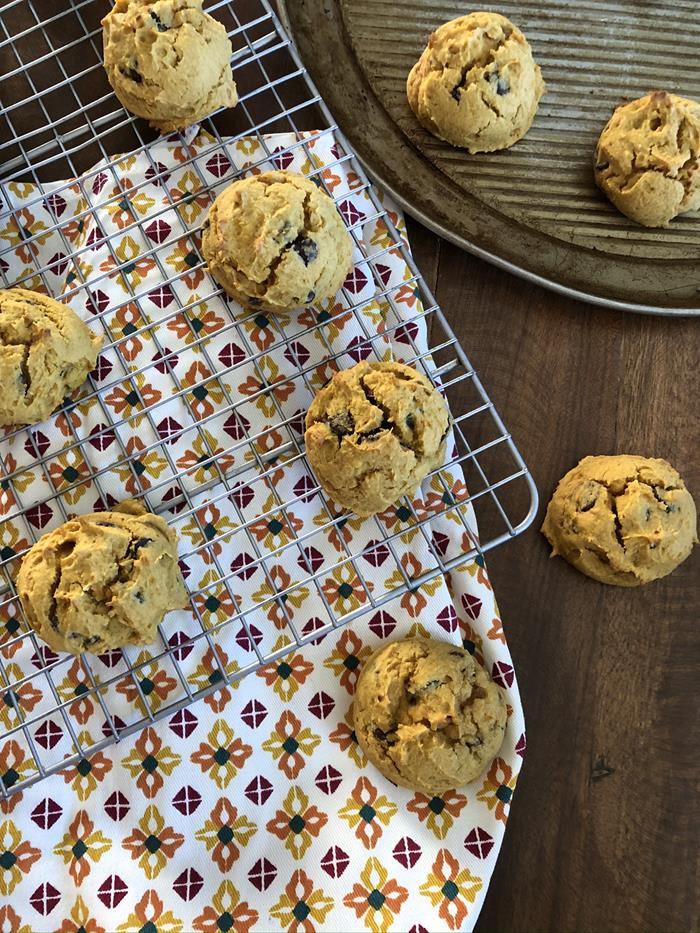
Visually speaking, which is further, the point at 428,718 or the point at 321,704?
the point at 321,704

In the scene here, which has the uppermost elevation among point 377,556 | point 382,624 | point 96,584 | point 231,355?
point 231,355

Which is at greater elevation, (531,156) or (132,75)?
(132,75)

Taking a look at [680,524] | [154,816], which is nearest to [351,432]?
[680,524]

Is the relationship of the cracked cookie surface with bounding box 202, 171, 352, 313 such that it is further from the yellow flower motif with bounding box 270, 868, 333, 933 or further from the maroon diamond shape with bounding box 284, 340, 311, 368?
the yellow flower motif with bounding box 270, 868, 333, 933

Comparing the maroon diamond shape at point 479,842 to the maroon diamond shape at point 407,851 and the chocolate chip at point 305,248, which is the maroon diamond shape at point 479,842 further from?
the chocolate chip at point 305,248

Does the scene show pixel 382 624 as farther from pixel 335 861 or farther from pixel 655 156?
pixel 655 156

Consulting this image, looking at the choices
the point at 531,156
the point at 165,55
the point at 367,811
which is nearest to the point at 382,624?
the point at 367,811

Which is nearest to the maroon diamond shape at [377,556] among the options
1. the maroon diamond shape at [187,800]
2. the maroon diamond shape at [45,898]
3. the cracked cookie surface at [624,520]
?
the cracked cookie surface at [624,520]
